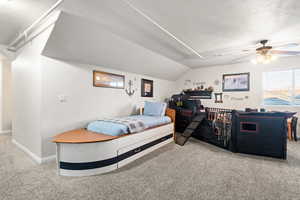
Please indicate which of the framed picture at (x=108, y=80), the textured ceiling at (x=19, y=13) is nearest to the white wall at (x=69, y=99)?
the framed picture at (x=108, y=80)

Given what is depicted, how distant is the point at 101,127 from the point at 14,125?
105 inches

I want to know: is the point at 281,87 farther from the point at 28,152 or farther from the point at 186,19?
the point at 28,152

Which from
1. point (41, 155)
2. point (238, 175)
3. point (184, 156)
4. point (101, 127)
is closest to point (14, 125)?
point (41, 155)

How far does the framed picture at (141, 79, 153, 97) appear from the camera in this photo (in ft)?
16.1

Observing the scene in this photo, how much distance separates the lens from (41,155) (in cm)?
255

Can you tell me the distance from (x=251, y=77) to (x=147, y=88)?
→ 369cm

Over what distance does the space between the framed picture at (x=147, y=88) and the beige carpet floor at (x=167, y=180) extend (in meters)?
2.50

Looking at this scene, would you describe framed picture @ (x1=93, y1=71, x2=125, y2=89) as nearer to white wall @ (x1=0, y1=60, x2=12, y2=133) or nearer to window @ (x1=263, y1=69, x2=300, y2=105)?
white wall @ (x1=0, y1=60, x2=12, y2=133)

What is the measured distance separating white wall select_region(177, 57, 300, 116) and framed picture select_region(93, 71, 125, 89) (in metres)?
Result: 3.39

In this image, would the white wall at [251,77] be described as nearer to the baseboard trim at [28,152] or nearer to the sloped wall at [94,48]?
the sloped wall at [94,48]

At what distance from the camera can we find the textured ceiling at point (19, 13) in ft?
6.31

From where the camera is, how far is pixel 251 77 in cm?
490

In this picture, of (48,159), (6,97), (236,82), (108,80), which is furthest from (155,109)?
(6,97)

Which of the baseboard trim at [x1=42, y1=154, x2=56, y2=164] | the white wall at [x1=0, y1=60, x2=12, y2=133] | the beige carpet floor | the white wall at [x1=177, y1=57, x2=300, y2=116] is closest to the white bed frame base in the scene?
the beige carpet floor
